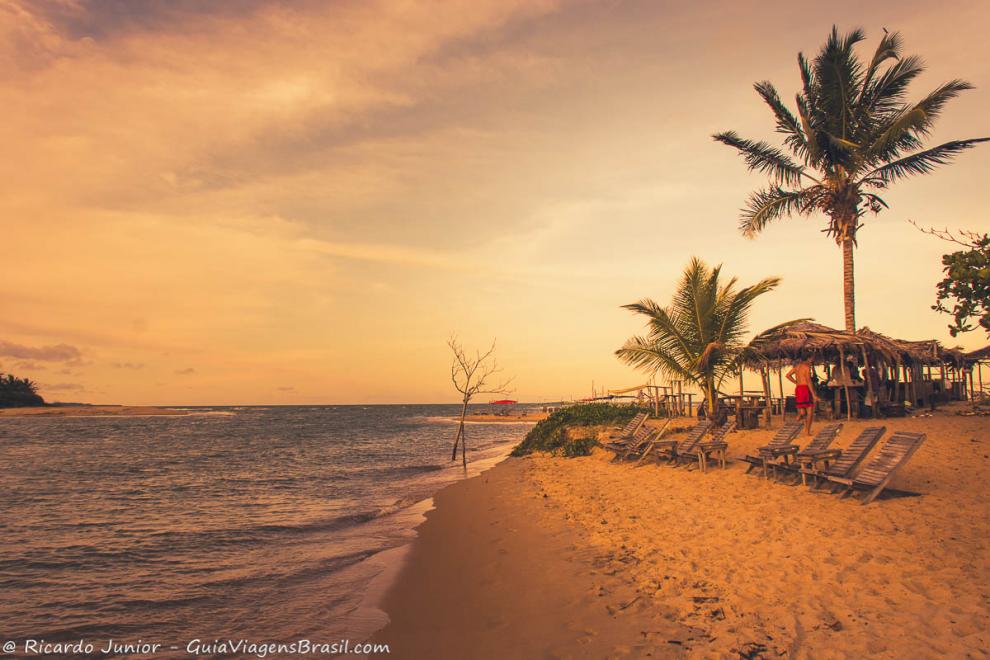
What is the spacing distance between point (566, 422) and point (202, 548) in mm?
17694

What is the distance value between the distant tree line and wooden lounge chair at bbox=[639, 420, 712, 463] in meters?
118

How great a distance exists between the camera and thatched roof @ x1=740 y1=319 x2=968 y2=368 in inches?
693

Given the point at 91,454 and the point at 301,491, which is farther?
the point at 91,454

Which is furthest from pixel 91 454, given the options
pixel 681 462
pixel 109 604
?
pixel 681 462

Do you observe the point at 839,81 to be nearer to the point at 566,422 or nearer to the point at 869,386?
the point at 869,386

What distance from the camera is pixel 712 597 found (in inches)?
209

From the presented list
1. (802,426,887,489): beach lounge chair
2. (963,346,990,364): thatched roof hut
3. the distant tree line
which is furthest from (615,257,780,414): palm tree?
the distant tree line

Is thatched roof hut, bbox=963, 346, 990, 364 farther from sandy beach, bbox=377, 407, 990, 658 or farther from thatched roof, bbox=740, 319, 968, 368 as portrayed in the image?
sandy beach, bbox=377, 407, 990, 658

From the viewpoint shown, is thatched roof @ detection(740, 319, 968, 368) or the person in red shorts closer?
the person in red shorts

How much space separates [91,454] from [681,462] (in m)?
30.7

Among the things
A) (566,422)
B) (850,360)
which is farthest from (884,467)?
(566,422)

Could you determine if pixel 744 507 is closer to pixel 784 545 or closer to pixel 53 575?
pixel 784 545

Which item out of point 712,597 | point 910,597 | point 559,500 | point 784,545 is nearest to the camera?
point 910,597

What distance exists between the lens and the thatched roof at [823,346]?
57.8ft
